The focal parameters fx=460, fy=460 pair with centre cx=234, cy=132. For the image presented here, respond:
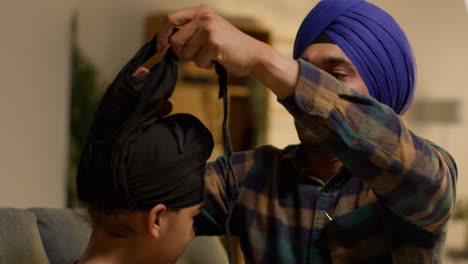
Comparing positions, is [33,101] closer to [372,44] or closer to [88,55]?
[88,55]

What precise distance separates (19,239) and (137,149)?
537 millimetres

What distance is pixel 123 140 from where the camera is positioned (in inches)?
37.9

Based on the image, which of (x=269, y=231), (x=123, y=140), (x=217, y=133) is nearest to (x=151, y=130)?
(x=123, y=140)

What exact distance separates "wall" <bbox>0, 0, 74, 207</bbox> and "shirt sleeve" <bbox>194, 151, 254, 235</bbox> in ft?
5.30

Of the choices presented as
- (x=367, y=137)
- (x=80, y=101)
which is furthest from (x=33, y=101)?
(x=367, y=137)

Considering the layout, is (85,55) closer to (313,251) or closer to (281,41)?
(281,41)

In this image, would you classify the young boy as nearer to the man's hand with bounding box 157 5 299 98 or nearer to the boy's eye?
the man's hand with bounding box 157 5 299 98

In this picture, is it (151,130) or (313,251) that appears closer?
(151,130)

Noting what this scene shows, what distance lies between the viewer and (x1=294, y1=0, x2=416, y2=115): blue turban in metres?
1.19

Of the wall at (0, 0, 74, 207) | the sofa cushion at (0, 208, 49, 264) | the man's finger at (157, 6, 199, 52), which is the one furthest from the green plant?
the man's finger at (157, 6, 199, 52)

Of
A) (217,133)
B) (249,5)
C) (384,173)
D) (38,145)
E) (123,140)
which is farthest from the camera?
(249,5)

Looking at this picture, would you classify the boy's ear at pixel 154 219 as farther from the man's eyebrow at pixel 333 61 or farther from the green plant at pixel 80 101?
the green plant at pixel 80 101

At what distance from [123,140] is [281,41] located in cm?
364

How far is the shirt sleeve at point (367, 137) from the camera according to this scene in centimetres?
81
